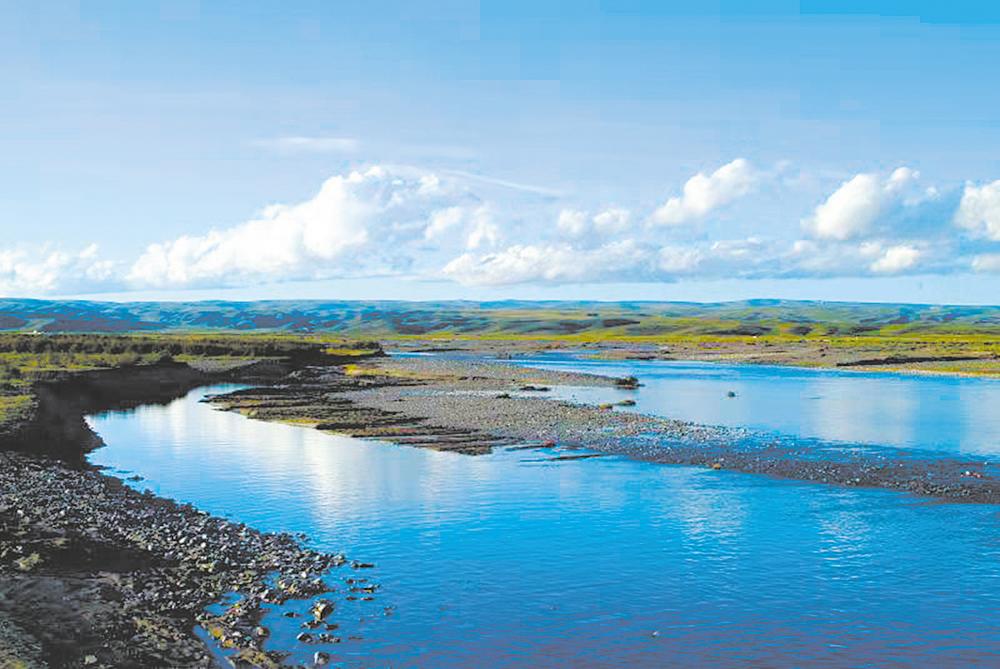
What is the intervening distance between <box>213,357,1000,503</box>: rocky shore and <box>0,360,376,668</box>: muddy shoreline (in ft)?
62.9

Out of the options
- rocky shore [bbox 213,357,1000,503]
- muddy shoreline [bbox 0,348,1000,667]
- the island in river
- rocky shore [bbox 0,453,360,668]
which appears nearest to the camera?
rocky shore [bbox 0,453,360,668]

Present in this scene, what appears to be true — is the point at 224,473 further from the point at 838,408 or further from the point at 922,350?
the point at 922,350

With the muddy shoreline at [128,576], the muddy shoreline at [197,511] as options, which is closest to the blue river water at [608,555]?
the muddy shoreline at [128,576]

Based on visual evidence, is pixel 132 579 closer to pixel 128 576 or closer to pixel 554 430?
pixel 128 576

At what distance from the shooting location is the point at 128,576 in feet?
74.5

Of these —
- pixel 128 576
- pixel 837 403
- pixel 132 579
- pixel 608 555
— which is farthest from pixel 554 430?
pixel 132 579

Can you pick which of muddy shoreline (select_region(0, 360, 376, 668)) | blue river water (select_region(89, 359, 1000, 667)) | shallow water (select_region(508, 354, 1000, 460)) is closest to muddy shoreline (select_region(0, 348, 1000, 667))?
muddy shoreline (select_region(0, 360, 376, 668))

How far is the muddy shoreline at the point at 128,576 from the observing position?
1795 centimetres

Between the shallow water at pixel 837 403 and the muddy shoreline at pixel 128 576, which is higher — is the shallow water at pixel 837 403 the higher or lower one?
the lower one

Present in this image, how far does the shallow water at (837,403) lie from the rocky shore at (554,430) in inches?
153

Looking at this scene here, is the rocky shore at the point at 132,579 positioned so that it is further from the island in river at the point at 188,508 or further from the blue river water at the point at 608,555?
the blue river water at the point at 608,555

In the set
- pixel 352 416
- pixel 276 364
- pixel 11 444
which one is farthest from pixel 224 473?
pixel 276 364

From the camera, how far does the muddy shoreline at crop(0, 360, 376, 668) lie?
1795 cm

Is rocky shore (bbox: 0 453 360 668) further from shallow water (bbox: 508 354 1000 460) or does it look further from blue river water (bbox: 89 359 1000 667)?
shallow water (bbox: 508 354 1000 460)
